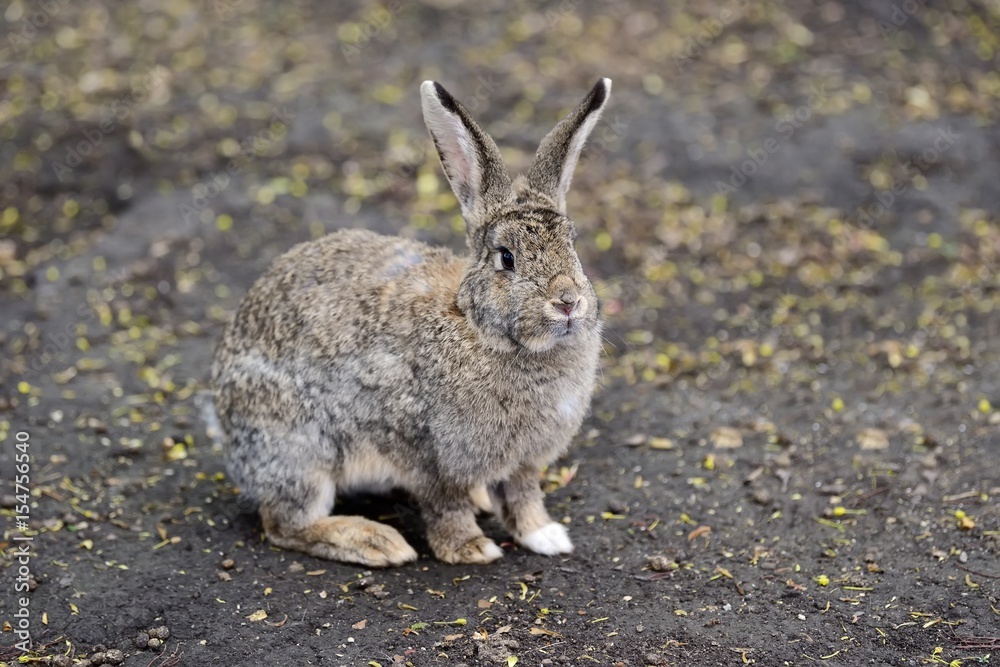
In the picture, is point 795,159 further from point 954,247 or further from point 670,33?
point 670,33

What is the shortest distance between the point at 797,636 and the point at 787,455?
172cm

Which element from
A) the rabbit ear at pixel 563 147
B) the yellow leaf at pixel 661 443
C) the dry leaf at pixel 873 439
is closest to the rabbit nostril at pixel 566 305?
the rabbit ear at pixel 563 147

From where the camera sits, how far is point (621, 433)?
691 cm

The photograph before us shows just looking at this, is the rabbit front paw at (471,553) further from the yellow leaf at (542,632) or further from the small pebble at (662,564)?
the small pebble at (662,564)

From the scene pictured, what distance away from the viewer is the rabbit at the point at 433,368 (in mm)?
5211

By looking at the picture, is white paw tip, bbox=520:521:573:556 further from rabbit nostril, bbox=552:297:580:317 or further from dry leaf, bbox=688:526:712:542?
rabbit nostril, bbox=552:297:580:317

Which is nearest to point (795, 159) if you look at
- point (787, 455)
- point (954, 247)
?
point (954, 247)

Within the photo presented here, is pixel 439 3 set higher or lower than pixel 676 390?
higher

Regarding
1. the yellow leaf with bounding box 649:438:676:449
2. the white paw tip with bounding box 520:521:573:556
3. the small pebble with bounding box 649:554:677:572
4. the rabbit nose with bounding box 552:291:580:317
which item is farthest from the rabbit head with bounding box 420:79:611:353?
the yellow leaf with bounding box 649:438:676:449

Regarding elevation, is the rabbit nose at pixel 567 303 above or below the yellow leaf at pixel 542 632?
above

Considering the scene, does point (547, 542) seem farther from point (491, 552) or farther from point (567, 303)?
point (567, 303)

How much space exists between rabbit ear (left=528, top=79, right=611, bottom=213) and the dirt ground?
6.05 ft

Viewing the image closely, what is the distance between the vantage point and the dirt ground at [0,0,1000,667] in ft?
17.3

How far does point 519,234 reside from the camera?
5148mm
